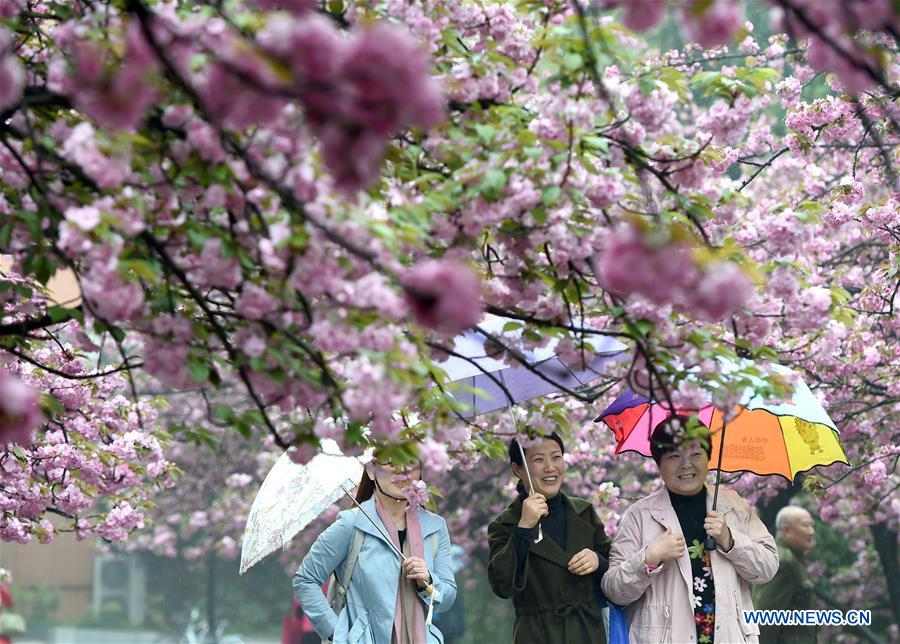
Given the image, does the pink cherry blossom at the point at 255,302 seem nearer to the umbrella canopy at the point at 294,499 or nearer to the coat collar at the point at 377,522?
the coat collar at the point at 377,522

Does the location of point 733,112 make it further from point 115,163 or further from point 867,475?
point 867,475

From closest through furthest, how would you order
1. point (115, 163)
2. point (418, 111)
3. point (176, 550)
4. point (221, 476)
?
point (418, 111) → point (115, 163) → point (221, 476) → point (176, 550)

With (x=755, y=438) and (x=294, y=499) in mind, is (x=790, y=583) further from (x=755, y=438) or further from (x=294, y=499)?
(x=294, y=499)

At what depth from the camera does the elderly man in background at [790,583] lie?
29.1ft

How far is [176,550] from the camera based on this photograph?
23.2 m

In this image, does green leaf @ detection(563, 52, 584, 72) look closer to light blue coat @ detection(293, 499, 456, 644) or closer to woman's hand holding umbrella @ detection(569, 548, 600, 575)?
woman's hand holding umbrella @ detection(569, 548, 600, 575)

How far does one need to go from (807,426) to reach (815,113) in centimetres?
177

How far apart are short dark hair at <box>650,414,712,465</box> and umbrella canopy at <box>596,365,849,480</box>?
0.37 m

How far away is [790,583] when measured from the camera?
885 cm

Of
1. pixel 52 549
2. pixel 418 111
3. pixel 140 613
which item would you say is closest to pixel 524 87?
pixel 418 111

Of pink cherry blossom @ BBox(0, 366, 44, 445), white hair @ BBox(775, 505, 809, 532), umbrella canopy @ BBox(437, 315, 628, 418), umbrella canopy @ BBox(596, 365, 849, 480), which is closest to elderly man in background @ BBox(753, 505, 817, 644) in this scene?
white hair @ BBox(775, 505, 809, 532)

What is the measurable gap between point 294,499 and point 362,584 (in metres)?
0.74

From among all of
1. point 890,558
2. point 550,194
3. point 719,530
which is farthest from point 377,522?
point 890,558

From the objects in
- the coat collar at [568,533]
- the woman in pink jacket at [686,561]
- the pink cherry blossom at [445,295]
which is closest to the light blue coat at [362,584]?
the coat collar at [568,533]
